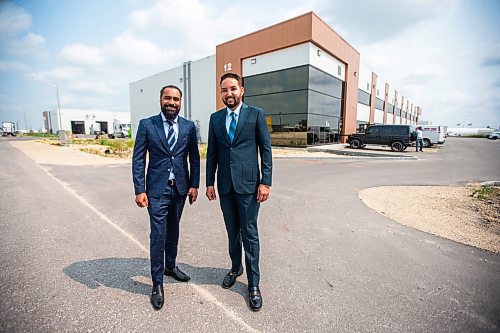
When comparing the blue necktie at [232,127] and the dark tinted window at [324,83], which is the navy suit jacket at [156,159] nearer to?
the blue necktie at [232,127]

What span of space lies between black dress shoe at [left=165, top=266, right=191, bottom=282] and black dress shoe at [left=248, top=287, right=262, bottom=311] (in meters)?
0.75

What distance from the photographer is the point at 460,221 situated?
15.2 feet

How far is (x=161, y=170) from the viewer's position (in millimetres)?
2525

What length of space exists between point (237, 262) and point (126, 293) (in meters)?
1.13

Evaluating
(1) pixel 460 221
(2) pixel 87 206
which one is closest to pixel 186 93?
(2) pixel 87 206

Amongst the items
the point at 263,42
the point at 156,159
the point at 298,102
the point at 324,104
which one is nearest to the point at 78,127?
the point at 263,42

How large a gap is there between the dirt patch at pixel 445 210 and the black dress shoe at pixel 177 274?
12.6ft

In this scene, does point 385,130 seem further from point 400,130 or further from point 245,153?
point 245,153

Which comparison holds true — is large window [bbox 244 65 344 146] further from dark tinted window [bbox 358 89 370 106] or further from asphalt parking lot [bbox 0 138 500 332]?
asphalt parking lot [bbox 0 138 500 332]

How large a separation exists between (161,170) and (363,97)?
33522mm

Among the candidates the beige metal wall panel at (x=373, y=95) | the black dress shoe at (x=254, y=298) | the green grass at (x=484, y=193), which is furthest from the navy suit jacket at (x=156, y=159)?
the beige metal wall panel at (x=373, y=95)

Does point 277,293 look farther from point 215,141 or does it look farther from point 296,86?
point 296,86

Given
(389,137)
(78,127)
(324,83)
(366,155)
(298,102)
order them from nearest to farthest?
(366,155) < (389,137) < (298,102) < (324,83) < (78,127)

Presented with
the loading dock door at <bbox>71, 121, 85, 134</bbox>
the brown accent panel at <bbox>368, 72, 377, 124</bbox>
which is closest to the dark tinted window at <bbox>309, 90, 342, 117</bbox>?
the brown accent panel at <bbox>368, 72, 377, 124</bbox>
